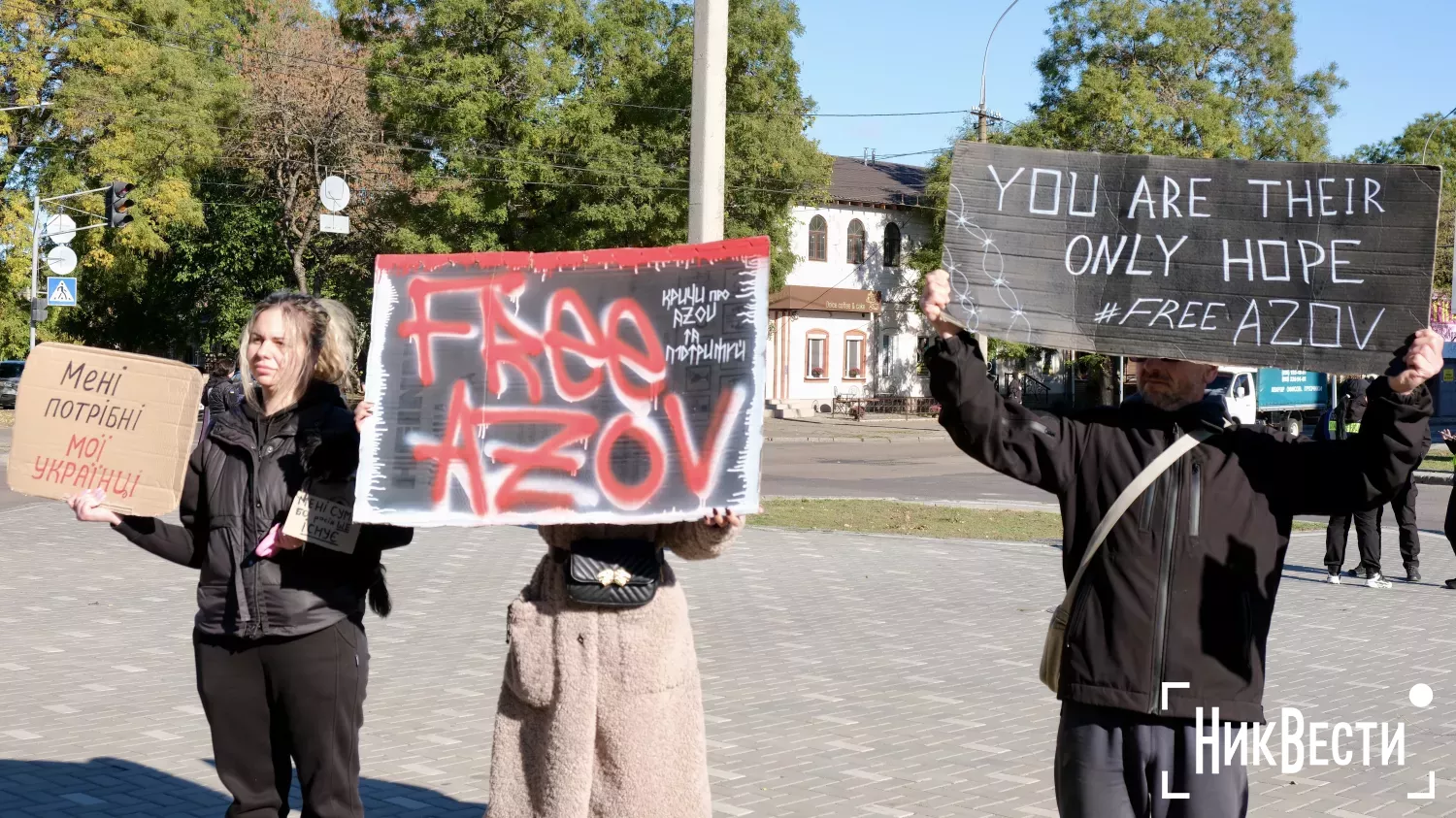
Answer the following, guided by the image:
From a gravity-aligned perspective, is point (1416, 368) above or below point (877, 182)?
below

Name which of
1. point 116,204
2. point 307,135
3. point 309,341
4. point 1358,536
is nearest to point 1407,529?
point 1358,536

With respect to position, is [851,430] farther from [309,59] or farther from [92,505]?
[92,505]

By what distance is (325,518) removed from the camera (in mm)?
3951

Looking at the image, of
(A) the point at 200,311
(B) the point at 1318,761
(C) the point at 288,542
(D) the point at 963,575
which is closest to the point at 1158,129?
(A) the point at 200,311

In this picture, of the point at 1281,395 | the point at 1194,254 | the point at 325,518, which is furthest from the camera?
the point at 1281,395

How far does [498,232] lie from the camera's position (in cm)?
3775

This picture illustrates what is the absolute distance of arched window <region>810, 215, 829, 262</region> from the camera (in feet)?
171

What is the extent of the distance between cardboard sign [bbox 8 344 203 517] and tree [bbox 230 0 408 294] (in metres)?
37.5

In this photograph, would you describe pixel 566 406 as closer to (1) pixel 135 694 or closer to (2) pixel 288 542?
(2) pixel 288 542

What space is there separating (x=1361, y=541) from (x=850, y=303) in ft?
132

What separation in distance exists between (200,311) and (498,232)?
1600 cm

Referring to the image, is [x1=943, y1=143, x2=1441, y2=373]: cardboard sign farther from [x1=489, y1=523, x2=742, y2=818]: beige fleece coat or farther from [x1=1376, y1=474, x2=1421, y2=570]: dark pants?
[x1=1376, y1=474, x2=1421, y2=570]: dark pants

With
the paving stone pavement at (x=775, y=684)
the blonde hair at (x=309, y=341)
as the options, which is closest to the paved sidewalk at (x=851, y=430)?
the paving stone pavement at (x=775, y=684)

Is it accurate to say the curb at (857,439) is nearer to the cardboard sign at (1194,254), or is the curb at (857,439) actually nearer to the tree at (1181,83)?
the tree at (1181,83)
